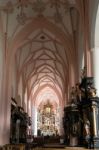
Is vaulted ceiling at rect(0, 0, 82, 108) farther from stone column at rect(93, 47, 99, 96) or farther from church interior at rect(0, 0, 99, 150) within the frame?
stone column at rect(93, 47, 99, 96)

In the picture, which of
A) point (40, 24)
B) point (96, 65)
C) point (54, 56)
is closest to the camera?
point (96, 65)

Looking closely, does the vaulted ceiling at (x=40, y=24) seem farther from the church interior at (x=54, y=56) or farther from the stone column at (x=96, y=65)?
the stone column at (x=96, y=65)

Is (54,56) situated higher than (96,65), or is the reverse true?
(54,56)

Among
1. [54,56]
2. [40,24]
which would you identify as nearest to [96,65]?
[40,24]

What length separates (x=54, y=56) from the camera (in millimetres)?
25234

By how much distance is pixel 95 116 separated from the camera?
1012cm

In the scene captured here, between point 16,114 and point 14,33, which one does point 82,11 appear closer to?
point 14,33

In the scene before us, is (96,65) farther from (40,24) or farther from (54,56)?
(54,56)

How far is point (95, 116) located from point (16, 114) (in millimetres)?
12163

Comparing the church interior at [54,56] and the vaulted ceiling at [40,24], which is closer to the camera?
the church interior at [54,56]

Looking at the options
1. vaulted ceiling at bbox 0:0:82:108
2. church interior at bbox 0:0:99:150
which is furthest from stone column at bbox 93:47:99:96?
vaulted ceiling at bbox 0:0:82:108

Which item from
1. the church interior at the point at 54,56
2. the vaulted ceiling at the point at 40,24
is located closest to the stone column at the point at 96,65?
the church interior at the point at 54,56

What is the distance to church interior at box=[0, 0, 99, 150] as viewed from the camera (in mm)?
11039

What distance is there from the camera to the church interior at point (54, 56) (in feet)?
36.2
